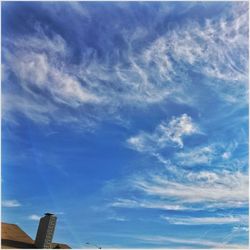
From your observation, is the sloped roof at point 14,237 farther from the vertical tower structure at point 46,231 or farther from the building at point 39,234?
the vertical tower structure at point 46,231

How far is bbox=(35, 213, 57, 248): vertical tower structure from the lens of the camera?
53.4m

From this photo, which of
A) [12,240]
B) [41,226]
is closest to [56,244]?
[41,226]

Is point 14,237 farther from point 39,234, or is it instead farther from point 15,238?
point 39,234

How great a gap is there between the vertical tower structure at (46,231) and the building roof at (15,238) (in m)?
1.38

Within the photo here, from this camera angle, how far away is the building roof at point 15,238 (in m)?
47.4

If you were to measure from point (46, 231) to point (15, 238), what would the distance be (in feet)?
16.2

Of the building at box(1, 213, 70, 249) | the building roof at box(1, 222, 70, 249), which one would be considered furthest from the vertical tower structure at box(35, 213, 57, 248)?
the building roof at box(1, 222, 70, 249)

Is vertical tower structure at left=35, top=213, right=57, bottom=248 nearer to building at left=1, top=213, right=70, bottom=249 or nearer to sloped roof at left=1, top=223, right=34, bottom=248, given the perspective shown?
building at left=1, top=213, right=70, bottom=249

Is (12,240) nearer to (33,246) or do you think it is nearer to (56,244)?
(33,246)

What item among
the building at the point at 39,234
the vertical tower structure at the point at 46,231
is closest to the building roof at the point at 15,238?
the building at the point at 39,234

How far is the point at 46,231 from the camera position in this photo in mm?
53906

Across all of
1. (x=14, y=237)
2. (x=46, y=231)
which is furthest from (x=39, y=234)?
(x=14, y=237)

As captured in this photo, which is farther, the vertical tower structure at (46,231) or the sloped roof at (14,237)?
the vertical tower structure at (46,231)

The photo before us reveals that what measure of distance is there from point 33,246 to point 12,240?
5.05 m
